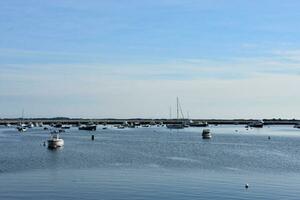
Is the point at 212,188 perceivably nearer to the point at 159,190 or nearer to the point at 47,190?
the point at 159,190

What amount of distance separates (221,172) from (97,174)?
59.7 ft

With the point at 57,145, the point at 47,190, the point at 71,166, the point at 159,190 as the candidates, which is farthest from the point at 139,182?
the point at 57,145

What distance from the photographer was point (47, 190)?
64.3 m

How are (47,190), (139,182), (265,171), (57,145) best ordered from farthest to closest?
(57,145)
(265,171)
(139,182)
(47,190)

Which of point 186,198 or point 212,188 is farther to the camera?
point 212,188

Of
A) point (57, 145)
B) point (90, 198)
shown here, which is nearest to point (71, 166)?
point (90, 198)

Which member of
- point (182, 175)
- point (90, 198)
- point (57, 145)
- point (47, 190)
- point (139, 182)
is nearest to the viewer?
point (90, 198)

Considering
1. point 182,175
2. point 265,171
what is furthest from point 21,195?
point 265,171

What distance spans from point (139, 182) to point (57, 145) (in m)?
70.1

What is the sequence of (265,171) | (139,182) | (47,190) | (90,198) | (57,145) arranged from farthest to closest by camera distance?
1. (57,145)
2. (265,171)
3. (139,182)
4. (47,190)
5. (90,198)

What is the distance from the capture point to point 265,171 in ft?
288

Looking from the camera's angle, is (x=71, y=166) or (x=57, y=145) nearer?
(x=71, y=166)

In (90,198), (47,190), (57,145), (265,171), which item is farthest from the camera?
(57,145)

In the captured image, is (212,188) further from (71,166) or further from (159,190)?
(71,166)
